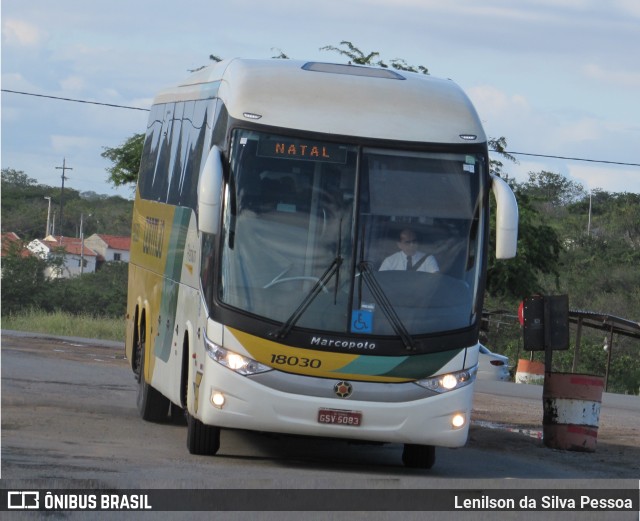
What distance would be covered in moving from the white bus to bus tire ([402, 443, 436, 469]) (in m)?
0.26

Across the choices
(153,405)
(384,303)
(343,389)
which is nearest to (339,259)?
(384,303)

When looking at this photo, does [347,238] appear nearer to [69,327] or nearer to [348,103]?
[348,103]

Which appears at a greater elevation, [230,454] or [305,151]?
[305,151]

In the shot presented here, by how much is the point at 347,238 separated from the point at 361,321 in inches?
29.6

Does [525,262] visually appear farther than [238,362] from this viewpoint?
Yes

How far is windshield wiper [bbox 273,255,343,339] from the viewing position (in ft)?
37.1

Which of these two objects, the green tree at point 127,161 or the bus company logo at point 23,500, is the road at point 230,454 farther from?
the green tree at point 127,161

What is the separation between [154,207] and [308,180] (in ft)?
16.6

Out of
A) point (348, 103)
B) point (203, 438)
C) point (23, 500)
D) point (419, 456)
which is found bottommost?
point (419, 456)

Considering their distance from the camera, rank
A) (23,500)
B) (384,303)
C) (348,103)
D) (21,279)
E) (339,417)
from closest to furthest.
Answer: (23,500) < (339,417) < (384,303) < (348,103) < (21,279)

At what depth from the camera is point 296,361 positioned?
1131 centimetres

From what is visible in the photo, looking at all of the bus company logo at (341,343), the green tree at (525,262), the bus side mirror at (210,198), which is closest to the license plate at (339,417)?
the bus company logo at (341,343)

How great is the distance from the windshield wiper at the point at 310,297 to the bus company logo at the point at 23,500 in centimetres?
300

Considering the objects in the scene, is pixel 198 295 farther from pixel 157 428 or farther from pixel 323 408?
pixel 157 428
